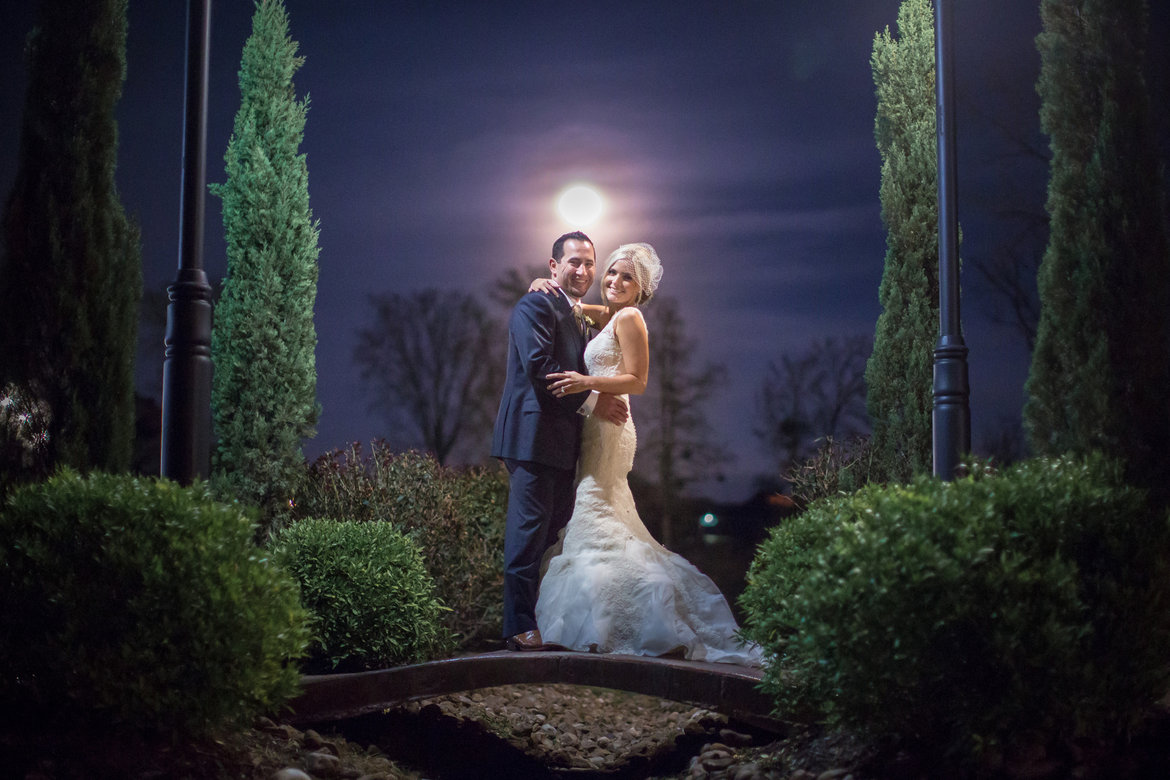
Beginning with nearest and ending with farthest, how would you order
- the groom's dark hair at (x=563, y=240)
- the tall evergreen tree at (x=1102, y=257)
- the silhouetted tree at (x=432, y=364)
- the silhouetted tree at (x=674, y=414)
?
the groom's dark hair at (x=563, y=240), the tall evergreen tree at (x=1102, y=257), the silhouetted tree at (x=674, y=414), the silhouetted tree at (x=432, y=364)

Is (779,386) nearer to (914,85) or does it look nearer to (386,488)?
(914,85)

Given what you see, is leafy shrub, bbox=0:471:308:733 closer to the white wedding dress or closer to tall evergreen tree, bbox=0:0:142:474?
the white wedding dress

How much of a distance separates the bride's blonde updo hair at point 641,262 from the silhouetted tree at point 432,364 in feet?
30.0

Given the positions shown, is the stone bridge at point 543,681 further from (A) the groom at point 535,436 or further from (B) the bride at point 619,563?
(A) the groom at point 535,436

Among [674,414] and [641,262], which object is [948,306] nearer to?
[641,262]

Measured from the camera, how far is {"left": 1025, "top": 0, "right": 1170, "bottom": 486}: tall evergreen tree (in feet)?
21.0

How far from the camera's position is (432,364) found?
15766 mm

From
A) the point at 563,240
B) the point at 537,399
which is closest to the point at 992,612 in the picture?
the point at 537,399

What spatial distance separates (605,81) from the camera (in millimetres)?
12219

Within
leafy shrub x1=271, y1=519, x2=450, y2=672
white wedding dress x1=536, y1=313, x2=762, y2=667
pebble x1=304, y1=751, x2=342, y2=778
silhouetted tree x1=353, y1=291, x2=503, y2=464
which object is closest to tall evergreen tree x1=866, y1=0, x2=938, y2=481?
white wedding dress x1=536, y1=313, x2=762, y2=667

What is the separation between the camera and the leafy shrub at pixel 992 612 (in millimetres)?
A: 3230

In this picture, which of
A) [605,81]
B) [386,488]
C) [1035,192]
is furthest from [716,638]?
[1035,192]

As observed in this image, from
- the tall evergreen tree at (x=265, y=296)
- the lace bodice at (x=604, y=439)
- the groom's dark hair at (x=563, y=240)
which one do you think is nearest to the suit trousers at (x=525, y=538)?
the lace bodice at (x=604, y=439)

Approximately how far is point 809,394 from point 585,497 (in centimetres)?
956
